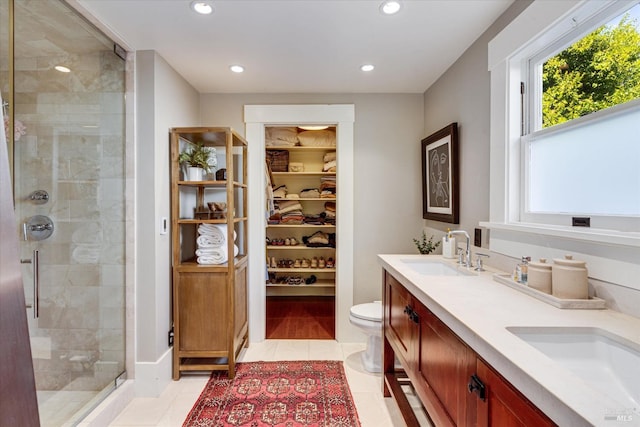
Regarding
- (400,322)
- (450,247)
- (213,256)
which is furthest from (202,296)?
(450,247)

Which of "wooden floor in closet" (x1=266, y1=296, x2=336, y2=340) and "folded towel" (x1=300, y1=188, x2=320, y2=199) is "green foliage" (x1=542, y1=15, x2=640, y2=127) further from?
"folded towel" (x1=300, y1=188, x2=320, y2=199)

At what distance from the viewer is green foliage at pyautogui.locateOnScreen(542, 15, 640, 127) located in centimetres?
122

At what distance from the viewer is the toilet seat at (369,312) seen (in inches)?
97.0

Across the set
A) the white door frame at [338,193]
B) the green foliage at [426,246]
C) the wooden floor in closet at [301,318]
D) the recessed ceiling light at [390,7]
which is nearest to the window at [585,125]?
the recessed ceiling light at [390,7]

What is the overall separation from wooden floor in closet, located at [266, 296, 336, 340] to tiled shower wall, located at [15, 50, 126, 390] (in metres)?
1.51

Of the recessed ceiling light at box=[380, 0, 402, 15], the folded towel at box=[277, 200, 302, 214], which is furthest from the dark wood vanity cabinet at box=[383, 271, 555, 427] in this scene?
the folded towel at box=[277, 200, 302, 214]

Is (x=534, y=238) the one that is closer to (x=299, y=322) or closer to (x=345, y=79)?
(x=345, y=79)

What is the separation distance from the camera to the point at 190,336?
2.44m

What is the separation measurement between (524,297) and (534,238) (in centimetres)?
40

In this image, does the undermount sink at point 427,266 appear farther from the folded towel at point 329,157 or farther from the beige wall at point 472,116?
the folded towel at point 329,157

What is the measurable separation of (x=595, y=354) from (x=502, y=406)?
1.20 ft

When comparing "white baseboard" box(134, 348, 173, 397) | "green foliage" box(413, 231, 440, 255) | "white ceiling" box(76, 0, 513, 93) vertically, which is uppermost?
"white ceiling" box(76, 0, 513, 93)

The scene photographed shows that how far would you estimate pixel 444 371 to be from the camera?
122 centimetres

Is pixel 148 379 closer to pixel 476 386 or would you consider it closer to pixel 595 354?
pixel 476 386
